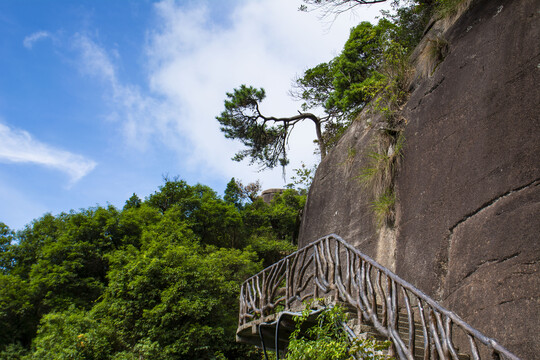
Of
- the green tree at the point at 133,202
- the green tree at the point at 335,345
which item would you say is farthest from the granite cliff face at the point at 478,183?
the green tree at the point at 133,202

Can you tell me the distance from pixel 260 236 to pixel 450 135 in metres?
18.9

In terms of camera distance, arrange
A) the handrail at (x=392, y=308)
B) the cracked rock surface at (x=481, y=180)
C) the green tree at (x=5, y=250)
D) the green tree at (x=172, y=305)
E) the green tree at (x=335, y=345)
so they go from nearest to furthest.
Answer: the handrail at (x=392, y=308), the green tree at (x=335, y=345), the cracked rock surface at (x=481, y=180), the green tree at (x=172, y=305), the green tree at (x=5, y=250)

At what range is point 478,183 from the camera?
5.49 metres

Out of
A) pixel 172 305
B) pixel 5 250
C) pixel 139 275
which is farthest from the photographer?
pixel 5 250

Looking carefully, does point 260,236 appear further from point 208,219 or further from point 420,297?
point 420,297

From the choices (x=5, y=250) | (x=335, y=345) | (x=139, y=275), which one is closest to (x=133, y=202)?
(x=5, y=250)

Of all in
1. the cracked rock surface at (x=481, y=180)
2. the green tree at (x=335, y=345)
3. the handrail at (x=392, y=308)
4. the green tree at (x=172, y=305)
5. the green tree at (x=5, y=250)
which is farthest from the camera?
the green tree at (x=5, y=250)

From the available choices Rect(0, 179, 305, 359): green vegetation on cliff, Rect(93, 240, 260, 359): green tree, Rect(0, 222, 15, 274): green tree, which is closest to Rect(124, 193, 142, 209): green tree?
Rect(0, 179, 305, 359): green vegetation on cliff

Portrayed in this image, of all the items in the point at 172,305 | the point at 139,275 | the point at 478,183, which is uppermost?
the point at 139,275

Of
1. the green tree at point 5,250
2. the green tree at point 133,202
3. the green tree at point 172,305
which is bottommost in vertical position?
the green tree at point 172,305

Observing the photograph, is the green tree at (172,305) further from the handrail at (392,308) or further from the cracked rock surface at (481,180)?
the cracked rock surface at (481,180)

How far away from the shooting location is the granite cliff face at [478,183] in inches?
178

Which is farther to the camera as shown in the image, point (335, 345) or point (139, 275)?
point (139, 275)

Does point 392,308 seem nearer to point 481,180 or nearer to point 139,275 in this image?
point 481,180
